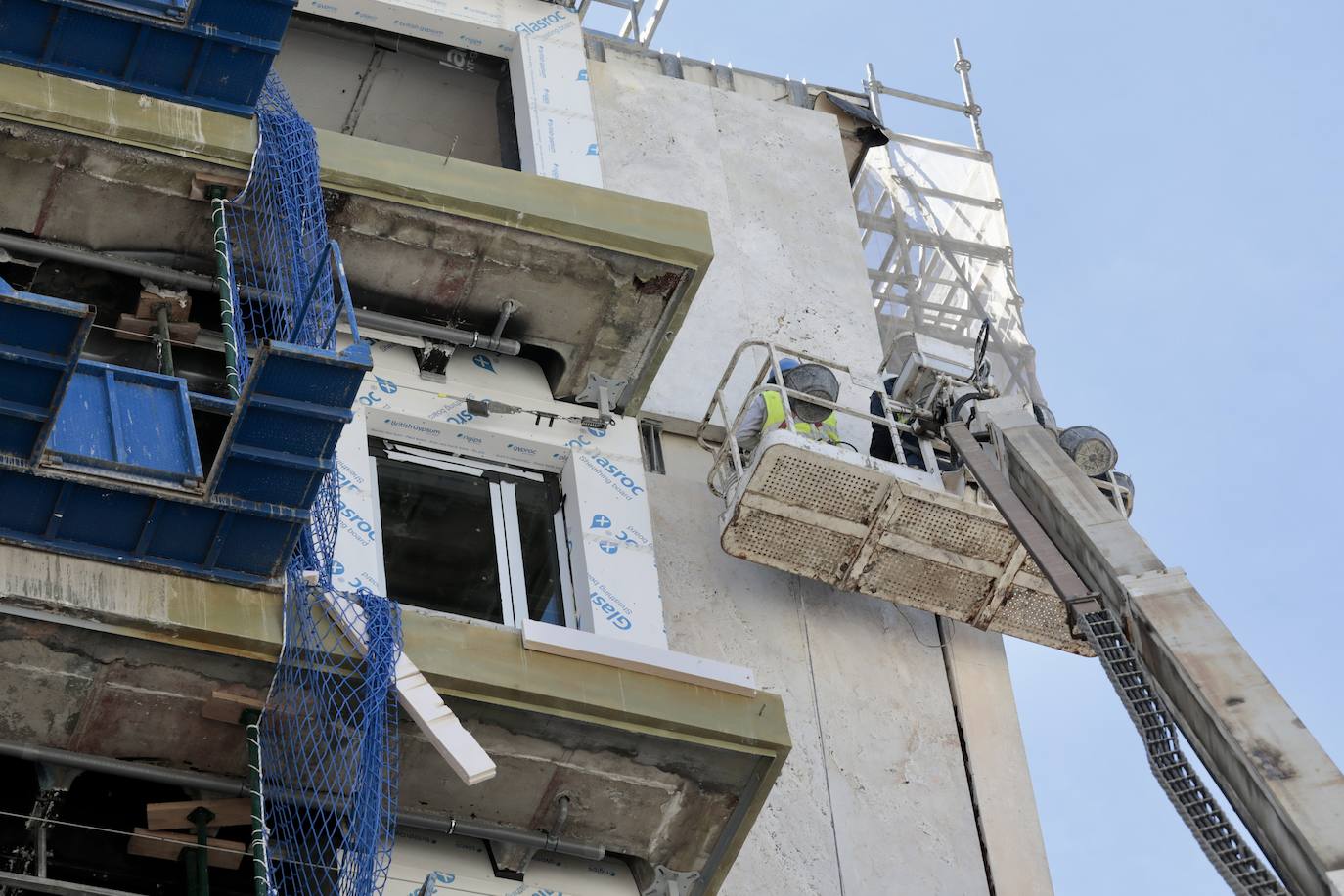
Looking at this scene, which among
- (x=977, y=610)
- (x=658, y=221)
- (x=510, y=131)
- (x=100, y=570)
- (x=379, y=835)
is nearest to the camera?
(x=100, y=570)

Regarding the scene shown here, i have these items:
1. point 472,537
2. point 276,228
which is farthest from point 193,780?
point 276,228

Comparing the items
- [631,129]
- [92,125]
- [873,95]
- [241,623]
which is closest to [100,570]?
[241,623]

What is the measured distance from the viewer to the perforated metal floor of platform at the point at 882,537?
17.2 meters

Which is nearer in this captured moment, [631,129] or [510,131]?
[510,131]

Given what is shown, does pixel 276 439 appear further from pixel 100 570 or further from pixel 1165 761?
pixel 1165 761

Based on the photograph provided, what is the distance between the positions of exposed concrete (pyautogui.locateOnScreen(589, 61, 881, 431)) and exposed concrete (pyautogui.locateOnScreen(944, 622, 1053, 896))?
9.11 ft

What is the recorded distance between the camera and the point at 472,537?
1603cm

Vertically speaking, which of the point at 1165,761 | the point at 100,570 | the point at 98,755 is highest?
the point at 1165,761

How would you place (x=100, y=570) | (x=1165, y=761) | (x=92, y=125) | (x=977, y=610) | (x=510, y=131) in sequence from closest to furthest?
(x=1165, y=761), (x=100, y=570), (x=92, y=125), (x=977, y=610), (x=510, y=131)

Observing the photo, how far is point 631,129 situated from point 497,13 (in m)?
2.28

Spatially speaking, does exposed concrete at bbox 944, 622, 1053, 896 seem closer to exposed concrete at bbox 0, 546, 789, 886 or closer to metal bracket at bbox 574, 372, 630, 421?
metal bracket at bbox 574, 372, 630, 421

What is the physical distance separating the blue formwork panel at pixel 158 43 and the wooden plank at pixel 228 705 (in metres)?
4.84

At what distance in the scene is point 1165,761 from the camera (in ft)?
38.3

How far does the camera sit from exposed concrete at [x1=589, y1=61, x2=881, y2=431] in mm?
20969
